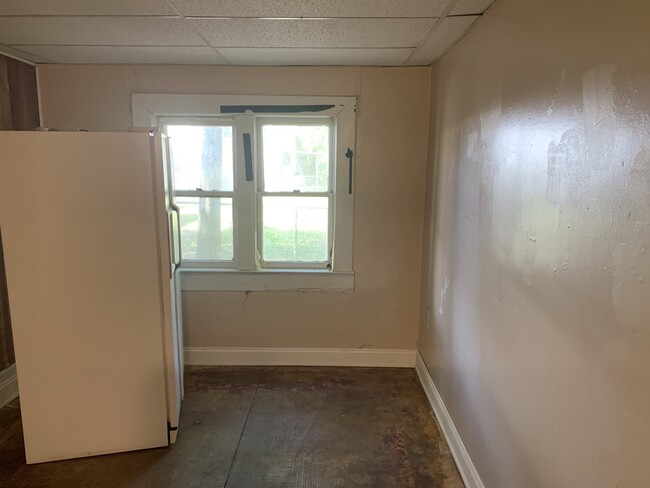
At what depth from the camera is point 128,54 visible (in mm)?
2621

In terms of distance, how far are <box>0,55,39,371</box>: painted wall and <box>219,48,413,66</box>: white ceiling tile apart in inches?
52.4

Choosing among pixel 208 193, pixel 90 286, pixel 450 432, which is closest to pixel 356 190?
pixel 208 193

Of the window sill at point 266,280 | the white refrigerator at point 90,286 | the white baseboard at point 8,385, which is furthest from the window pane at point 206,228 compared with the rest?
the white baseboard at point 8,385

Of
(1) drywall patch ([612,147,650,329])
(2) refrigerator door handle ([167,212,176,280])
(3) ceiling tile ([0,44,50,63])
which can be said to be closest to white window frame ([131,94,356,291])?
(3) ceiling tile ([0,44,50,63])

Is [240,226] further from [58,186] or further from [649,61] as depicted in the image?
[649,61]

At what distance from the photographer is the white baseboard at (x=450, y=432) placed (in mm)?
1995

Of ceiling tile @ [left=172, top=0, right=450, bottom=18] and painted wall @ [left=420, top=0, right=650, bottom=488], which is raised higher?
ceiling tile @ [left=172, top=0, right=450, bottom=18]

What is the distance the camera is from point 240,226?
3.10m

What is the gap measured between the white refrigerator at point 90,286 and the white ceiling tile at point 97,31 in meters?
0.52

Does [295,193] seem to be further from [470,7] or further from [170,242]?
[470,7]

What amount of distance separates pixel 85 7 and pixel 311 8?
3.10 ft

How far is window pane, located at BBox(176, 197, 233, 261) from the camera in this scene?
314 cm

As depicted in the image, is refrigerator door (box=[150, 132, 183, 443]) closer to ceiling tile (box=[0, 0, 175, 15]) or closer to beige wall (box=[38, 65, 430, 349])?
ceiling tile (box=[0, 0, 175, 15])

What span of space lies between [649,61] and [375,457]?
→ 206 centimetres
